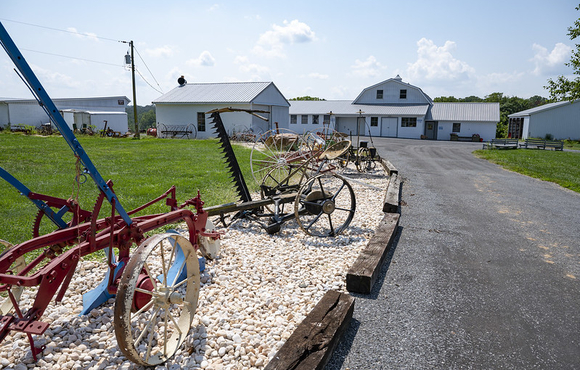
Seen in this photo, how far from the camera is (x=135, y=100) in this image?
95.7 feet

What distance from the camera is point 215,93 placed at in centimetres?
3059

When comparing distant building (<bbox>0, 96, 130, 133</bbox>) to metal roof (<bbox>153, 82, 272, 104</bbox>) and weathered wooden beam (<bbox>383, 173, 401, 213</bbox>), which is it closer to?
metal roof (<bbox>153, 82, 272, 104</bbox>)

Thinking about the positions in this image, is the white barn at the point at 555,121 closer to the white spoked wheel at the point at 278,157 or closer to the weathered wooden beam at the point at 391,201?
the weathered wooden beam at the point at 391,201

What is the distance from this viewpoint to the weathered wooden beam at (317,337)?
2.60m

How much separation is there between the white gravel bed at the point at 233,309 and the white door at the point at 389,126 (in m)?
35.0

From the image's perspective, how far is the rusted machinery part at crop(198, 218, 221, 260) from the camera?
15.1ft

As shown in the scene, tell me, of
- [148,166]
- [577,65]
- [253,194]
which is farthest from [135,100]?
[577,65]

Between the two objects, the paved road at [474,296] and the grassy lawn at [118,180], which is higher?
the grassy lawn at [118,180]

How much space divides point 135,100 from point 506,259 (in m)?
29.0

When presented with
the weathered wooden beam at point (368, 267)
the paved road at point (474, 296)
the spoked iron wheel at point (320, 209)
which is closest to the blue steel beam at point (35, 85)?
the paved road at point (474, 296)

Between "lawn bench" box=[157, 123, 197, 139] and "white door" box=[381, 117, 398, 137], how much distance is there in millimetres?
19308

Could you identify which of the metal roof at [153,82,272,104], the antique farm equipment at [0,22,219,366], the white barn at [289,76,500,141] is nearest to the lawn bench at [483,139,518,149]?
the white barn at [289,76,500,141]

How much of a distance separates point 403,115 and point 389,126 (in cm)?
186

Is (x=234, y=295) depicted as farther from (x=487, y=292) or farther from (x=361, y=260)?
(x=487, y=292)
